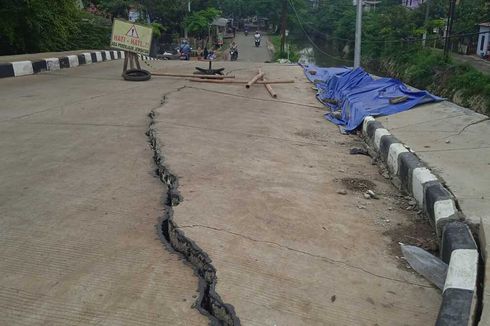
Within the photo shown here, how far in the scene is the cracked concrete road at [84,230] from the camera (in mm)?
2084

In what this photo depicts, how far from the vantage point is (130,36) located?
9.48 meters

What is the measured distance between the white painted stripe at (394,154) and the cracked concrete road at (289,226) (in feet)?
0.54

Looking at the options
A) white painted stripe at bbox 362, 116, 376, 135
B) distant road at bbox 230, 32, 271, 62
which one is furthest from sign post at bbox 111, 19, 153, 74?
distant road at bbox 230, 32, 271, 62

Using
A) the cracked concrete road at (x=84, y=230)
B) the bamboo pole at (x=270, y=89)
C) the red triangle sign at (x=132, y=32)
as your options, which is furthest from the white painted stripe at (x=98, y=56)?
the cracked concrete road at (x=84, y=230)

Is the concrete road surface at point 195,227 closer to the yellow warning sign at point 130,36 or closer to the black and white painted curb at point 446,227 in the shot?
the black and white painted curb at point 446,227

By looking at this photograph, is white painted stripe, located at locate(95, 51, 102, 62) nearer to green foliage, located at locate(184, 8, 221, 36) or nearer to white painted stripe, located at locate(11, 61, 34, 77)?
white painted stripe, located at locate(11, 61, 34, 77)

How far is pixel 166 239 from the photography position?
2727 mm

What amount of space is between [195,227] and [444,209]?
1581 mm

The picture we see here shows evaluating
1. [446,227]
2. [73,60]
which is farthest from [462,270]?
[73,60]

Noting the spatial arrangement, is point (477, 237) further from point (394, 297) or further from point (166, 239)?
point (166, 239)

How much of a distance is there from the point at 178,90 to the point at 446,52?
18.8 meters

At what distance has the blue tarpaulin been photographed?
6505mm

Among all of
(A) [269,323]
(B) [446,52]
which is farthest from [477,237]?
(B) [446,52]

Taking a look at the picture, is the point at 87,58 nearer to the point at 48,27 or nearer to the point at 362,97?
the point at 48,27
